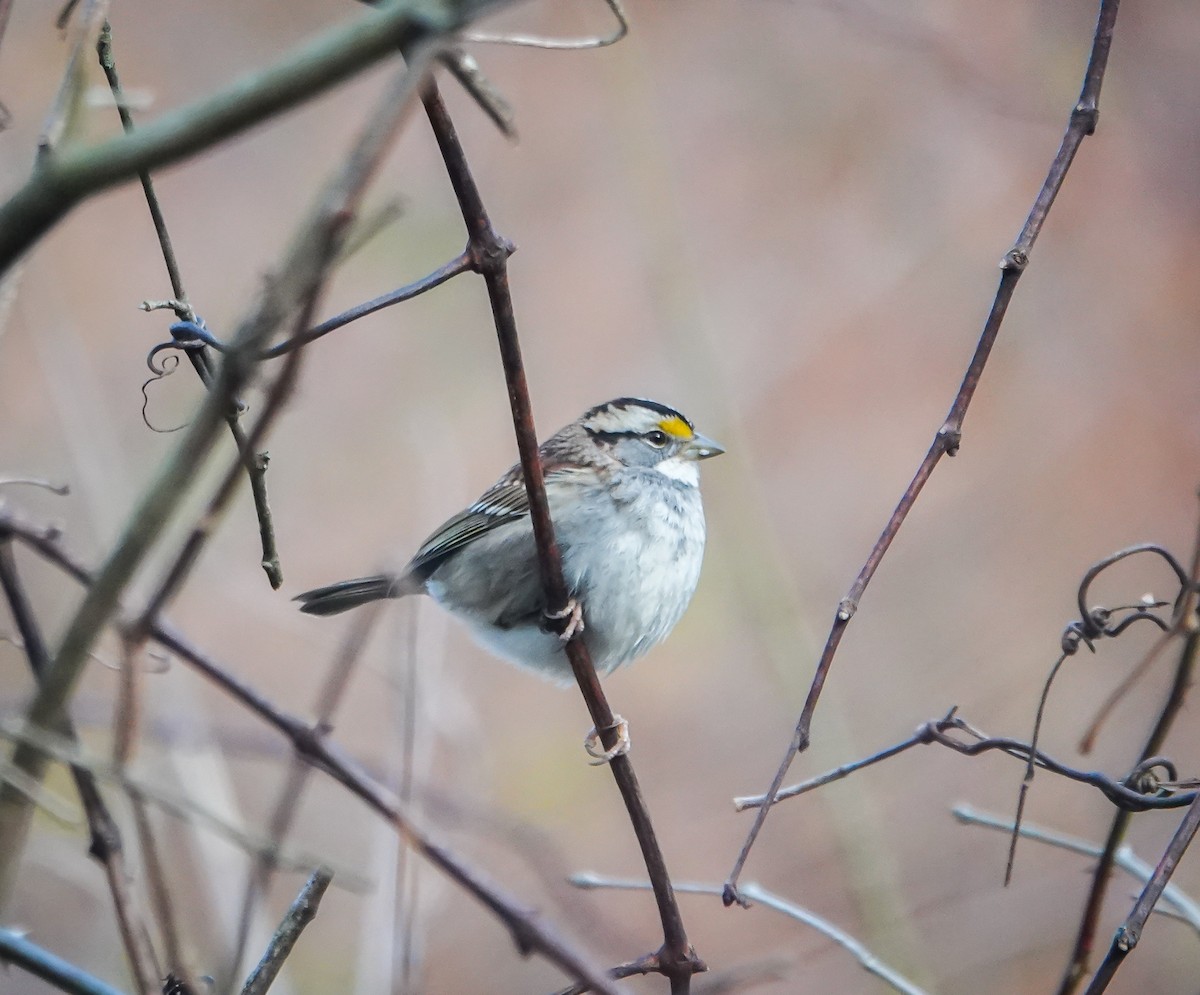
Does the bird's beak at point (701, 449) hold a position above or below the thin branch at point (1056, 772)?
above

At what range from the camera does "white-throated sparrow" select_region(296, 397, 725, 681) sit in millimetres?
3324

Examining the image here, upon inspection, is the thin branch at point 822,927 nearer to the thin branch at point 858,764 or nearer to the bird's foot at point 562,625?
the thin branch at point 858,764

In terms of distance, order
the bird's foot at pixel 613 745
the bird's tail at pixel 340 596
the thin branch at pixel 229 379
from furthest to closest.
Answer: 1. the bird's tail at pixel 340 596
2. the bird's foot at pixel 613 745
3. the thin branch at pixel 229 379

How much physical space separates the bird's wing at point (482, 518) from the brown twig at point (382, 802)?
2442 mm

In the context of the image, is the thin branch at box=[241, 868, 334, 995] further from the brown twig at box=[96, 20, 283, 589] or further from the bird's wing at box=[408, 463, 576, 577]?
the bird's wing at box=[408, 463, 576, 577]

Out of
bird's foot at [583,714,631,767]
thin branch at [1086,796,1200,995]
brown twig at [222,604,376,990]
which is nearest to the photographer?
brown twig at [222,604,376,990]

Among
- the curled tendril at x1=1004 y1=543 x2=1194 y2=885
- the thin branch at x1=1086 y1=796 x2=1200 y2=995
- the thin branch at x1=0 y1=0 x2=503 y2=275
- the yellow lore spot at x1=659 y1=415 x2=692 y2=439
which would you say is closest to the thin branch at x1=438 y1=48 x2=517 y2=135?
the thin branch at x1=0 y1=0 x2=503 y2=275

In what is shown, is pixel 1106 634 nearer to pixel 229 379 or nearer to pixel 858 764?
pixel 858 764

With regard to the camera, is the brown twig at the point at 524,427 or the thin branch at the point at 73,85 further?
the brown twig at the point at 524,427

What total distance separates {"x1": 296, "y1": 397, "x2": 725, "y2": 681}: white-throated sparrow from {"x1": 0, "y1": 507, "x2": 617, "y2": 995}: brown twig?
2.02m

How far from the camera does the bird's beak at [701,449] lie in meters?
3.85

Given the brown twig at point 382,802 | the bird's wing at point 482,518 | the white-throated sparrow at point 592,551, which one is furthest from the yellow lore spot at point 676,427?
the brown twig at point 382,802

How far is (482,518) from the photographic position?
372cm

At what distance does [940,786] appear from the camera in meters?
5.13
